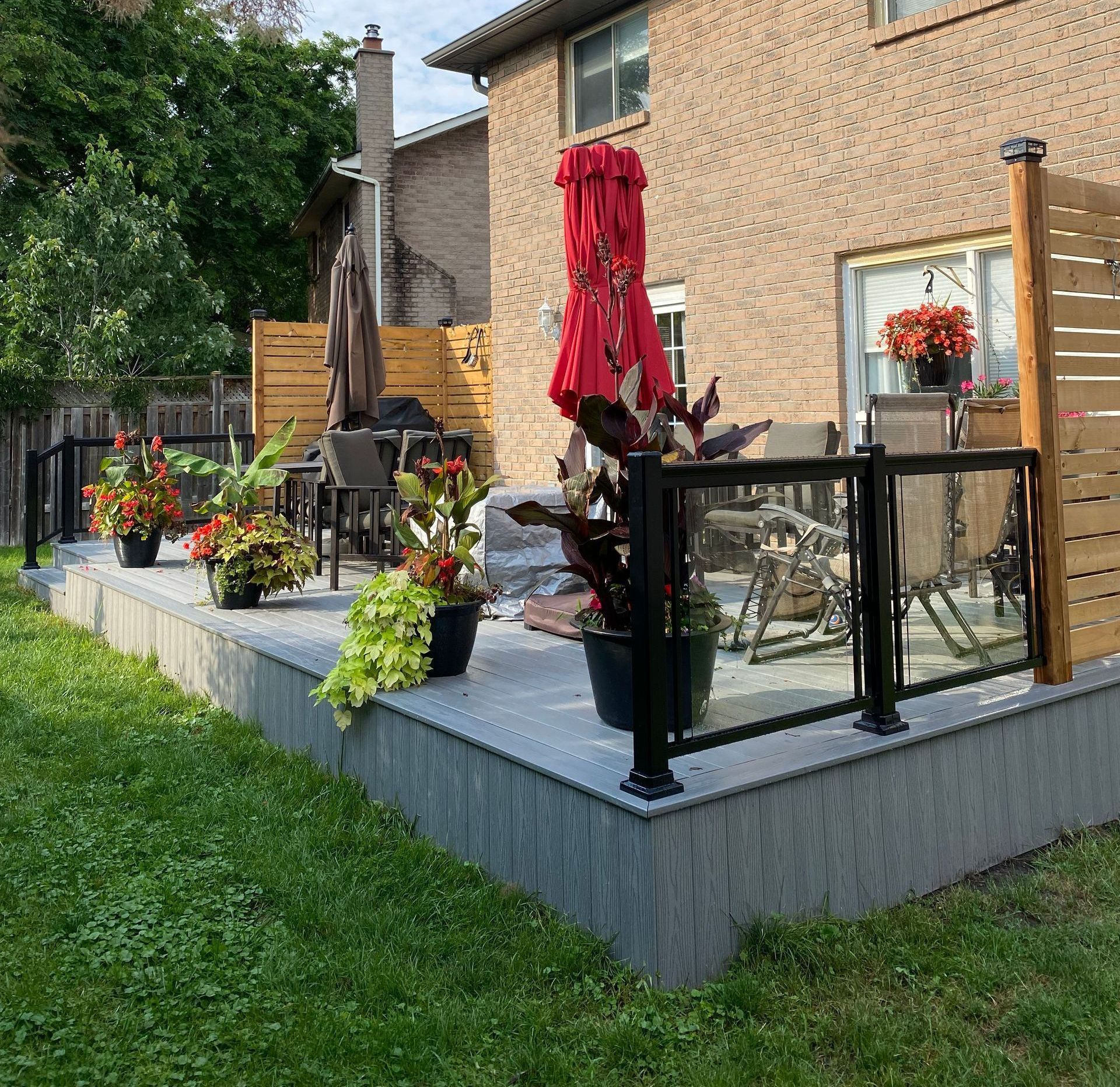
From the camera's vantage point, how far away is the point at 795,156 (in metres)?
8.70

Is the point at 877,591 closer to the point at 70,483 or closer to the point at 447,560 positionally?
the point at 447,560

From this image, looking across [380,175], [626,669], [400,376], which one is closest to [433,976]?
[626,669]

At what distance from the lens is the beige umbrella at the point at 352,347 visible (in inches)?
396

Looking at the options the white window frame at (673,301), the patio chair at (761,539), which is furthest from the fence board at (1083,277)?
the white window frame at (673,301)

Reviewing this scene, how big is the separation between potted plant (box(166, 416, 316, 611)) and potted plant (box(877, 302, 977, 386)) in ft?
13.1

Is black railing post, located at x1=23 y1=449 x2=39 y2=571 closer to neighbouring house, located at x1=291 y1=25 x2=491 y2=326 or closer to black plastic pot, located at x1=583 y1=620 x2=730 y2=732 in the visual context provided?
black plastic pot, located at x1=583 y1=620 x2=730 y2=732

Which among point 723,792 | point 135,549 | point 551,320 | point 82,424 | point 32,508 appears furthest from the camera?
point 82,424

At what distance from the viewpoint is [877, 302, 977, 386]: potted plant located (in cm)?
727

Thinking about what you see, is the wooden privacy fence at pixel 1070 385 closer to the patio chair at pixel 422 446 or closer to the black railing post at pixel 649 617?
the black railing post at pixel 649 617

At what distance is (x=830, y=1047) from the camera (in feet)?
8.94

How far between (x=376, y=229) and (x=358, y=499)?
41.4ft

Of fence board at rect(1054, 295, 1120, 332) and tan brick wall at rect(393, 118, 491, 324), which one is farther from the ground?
tan brick wall at rect(393, 118, 491, 324)

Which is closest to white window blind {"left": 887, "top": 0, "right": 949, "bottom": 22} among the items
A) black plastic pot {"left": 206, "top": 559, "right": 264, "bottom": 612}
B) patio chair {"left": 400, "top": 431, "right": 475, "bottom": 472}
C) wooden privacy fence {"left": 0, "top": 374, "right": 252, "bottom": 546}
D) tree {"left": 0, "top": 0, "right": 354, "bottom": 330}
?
patio chair {"left": 400, "top": 431, "right": 475, "bottom": 472}

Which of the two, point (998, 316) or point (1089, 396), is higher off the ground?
point (998, 316)
